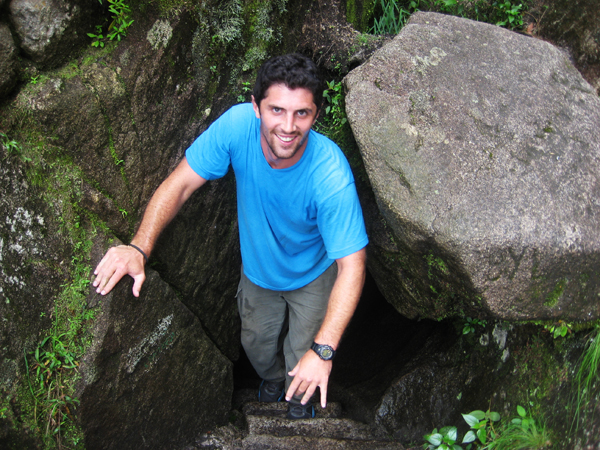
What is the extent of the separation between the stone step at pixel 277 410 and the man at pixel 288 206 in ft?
2.94

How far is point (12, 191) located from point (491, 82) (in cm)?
268

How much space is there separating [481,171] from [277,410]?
2.45 metres

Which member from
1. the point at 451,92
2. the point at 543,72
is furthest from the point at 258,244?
the point at 543,72

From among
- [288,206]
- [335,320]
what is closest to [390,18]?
[288,206]

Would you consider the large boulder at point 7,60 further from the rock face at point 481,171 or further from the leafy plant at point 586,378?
the leafy plant at point 586,378

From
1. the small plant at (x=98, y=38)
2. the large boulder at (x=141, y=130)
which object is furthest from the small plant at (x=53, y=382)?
the small plant at (x=98, y=38)

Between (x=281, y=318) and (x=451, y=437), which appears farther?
(x=281, y=318)

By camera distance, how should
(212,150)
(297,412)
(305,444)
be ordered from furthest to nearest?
(297,412) < (305,444) < (212,150)

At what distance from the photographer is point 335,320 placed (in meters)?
2.37

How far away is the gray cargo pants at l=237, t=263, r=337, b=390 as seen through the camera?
10.0 feet

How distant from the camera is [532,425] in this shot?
2266 mm

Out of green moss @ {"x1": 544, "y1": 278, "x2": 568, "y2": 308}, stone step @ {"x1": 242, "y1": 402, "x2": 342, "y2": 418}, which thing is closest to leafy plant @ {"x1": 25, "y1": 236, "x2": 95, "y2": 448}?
stone step @ {"x1": 242, "y1": 402, "x2": 342, "y2": 418}

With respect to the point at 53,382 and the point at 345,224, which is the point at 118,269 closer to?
the point at 53,382

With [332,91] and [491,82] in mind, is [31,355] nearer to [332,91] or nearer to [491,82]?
[332,91]
